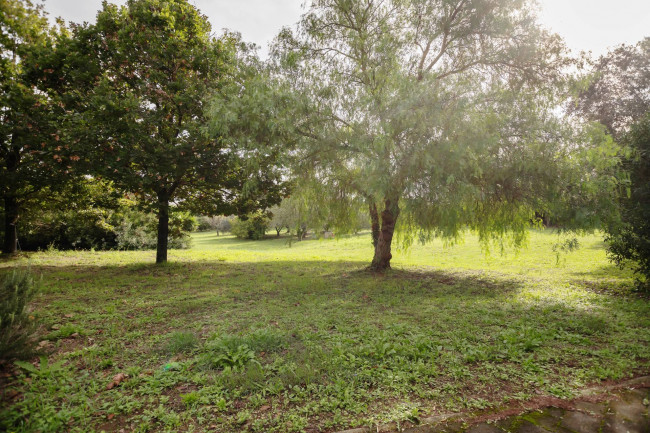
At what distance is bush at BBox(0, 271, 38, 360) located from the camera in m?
3.26

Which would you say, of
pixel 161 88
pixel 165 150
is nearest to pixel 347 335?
pixel 165 150

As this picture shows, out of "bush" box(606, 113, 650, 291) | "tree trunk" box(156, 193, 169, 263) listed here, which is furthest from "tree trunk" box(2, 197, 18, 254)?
"bush" box(606, 113, 650, 291)

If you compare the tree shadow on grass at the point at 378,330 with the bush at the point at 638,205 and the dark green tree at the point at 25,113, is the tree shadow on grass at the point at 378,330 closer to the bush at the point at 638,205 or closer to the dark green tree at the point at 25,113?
the bush at the point at 638,205

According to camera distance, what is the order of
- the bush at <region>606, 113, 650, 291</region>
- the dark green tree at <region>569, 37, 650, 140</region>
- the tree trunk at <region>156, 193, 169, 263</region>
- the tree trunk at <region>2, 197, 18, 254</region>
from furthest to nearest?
1. the dark green tree at <region>569, 37, 650, 140</region>
2. the tree trunk at <region>2, 197, 18, 254</region>
3. the tree trunk at <region>156, 193, 169, 263</region>
4. the bush at <region>606, 113, 650, 291</region>

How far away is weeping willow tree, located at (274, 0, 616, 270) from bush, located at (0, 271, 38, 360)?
6.30m

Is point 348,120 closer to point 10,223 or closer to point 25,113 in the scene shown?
point 25,113

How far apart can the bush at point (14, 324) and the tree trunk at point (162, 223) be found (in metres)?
7.67

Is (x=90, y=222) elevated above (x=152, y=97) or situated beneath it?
situated beneath

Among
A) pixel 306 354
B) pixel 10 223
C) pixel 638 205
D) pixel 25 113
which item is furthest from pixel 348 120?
pixel 10 223

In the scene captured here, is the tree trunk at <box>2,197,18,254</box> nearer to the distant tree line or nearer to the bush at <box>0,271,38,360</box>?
the distant tree line

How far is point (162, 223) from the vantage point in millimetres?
12797

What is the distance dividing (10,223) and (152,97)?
33.2 feet

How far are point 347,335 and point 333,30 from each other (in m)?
9.30

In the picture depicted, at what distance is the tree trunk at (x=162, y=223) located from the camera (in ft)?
38.5
